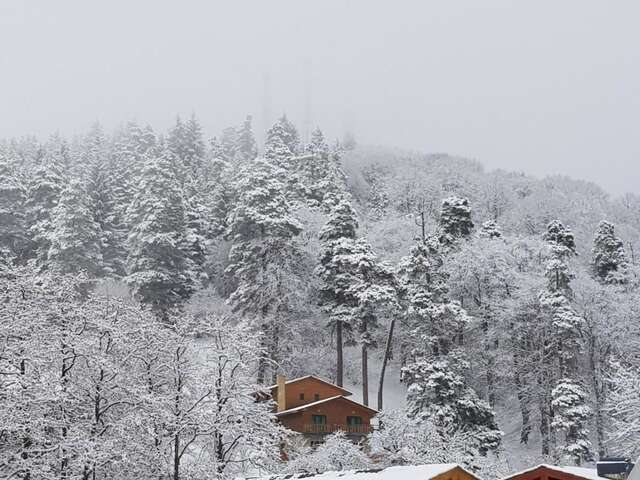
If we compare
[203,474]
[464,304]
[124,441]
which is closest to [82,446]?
[124,441]

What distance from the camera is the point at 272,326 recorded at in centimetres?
4862

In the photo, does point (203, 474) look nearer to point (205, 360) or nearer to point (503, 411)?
point (205, 360)

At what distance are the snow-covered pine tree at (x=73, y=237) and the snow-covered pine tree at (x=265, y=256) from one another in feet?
35.5

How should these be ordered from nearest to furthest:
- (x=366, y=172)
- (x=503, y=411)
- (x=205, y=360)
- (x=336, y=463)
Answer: (x=205, y=360), (x=336, y=463), (x=503, y=411), (x=366, y=172)

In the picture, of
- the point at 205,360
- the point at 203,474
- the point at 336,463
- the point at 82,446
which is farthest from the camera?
the point at 336,463

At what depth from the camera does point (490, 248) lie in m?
53.2

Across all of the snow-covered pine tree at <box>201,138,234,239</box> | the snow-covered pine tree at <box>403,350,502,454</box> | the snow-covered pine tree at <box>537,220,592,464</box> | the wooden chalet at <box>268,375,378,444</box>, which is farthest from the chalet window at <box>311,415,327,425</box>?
the snow-covered pine tree at <box>201,138,234,239</box>

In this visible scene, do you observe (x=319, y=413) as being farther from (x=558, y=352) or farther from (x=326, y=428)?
(x=558, y=352)

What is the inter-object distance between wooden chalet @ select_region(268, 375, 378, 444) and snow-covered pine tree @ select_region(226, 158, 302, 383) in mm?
3150

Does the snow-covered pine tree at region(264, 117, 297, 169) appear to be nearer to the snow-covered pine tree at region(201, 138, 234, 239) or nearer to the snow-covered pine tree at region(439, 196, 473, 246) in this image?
the snow-covered pine tree at region(201, 138, 234, 239)

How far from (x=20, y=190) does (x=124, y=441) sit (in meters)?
44.5

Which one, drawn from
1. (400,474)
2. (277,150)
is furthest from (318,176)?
(400,474)

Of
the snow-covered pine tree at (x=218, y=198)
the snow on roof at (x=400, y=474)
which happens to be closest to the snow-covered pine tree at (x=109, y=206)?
the snow-covered pine tree at (x=218, y=198)

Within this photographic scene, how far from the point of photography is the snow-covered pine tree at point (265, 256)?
1941 inches
